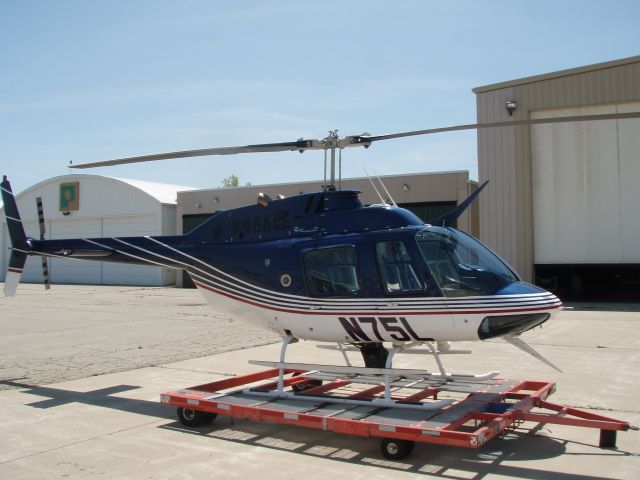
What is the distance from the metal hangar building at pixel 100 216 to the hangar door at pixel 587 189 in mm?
23023

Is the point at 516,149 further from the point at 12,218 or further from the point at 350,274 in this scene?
the point at 12,218

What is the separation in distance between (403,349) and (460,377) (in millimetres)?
953

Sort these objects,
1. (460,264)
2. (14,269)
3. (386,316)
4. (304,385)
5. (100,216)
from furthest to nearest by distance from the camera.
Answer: (100,216)
(14,269)
(304,385)
(386,316)
(460,264)

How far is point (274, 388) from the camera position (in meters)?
8.84

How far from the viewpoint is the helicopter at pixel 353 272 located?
23.5ft

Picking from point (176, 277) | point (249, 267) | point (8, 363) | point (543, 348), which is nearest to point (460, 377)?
point (249, 267)

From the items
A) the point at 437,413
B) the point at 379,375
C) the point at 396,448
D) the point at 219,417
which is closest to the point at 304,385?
the point at 219,417

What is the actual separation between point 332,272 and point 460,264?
166cm

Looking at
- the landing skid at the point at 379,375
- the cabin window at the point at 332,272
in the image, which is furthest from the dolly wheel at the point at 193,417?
the cabin window at the point at 332,272

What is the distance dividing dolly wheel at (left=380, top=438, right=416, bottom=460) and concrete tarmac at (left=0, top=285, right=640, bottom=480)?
8cm

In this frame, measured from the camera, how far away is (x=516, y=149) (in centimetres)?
2636

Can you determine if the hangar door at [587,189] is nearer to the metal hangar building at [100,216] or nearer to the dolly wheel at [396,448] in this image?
the dolly wheel at [396,448]

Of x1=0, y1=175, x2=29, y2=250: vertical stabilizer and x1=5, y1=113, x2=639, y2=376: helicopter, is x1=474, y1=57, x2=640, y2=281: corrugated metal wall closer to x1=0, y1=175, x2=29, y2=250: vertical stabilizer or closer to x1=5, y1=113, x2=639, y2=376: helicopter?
x1=5, y1=113, x2=639, y2=376: helicopter

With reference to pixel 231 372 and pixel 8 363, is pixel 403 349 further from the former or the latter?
pixel 8 363
